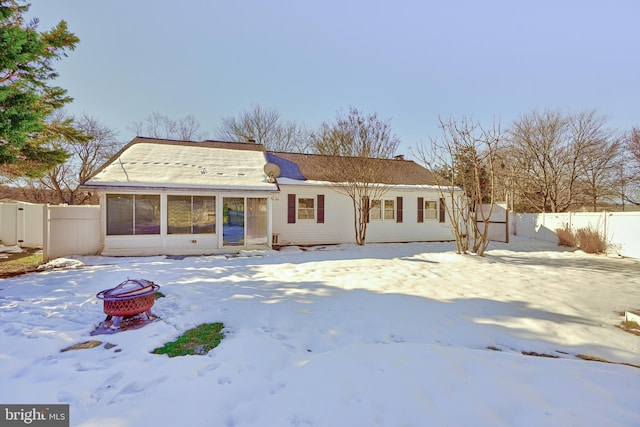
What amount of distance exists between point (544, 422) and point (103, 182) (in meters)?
11.7

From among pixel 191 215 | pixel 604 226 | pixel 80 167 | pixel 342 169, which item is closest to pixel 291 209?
pixel 342 169

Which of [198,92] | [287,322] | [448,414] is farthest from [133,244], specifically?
[198,92]

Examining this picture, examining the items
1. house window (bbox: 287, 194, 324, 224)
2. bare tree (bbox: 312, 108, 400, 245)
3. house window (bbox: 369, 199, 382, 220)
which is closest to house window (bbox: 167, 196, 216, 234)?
house window (bbox: 287, 194, 324, 224)

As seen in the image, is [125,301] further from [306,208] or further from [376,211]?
[376,211]

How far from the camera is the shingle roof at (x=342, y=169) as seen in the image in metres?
13.8

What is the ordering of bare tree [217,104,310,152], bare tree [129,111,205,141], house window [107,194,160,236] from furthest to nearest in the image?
bare tree [129,111,205,141] → bare tree [217,104,310,152] → house window [107,194,160,236]

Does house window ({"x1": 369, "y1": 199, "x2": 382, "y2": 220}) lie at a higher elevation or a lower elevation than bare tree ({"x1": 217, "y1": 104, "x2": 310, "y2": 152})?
lower

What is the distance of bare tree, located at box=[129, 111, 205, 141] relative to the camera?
2760 centimetres

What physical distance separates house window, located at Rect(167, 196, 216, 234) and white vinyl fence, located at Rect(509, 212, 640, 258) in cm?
1629

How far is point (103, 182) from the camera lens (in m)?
9.20

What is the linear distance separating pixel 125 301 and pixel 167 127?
29.9 meters

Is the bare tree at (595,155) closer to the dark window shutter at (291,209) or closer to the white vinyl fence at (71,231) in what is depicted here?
the dark window shutter at (291,209)

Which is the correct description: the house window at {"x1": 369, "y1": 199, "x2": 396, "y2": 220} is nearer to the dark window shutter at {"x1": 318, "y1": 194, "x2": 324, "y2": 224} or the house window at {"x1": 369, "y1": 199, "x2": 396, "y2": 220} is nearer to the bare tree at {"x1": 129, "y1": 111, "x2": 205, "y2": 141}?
the dark window shutter at {"x1": 318, "y1": 194, "x2": 324, "y2": 224}

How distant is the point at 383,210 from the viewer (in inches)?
570
